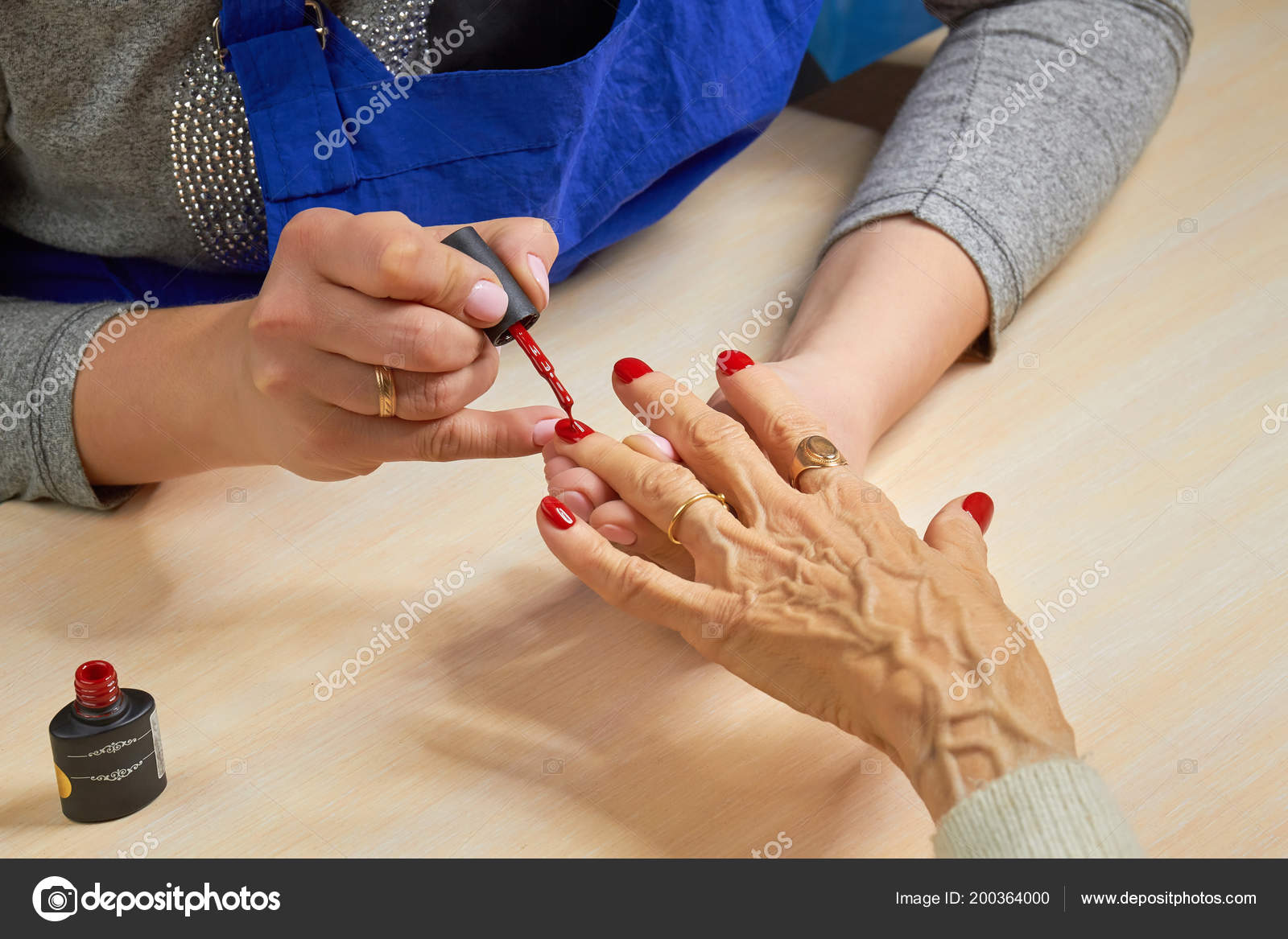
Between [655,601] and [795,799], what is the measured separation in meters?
0.16

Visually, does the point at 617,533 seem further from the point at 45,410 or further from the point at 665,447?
the point at 45,410

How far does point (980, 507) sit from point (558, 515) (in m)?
0.32

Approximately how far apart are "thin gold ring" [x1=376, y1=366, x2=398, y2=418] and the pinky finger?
0.42 ft

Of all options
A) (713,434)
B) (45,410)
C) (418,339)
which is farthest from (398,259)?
(45,410)

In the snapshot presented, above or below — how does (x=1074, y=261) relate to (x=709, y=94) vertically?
below

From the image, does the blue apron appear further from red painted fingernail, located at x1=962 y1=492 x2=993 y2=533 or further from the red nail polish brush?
red painted fingernail, located at x1=962 y1=492 x2=993 y2=533

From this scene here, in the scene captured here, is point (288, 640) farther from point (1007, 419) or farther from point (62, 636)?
point (1007, 419)

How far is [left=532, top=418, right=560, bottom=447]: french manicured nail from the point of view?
90 cm

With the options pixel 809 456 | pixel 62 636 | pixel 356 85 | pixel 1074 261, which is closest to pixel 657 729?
pixel 809 456

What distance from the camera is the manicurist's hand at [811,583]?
0.71m

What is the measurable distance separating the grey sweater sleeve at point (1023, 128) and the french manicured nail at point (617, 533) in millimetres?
444

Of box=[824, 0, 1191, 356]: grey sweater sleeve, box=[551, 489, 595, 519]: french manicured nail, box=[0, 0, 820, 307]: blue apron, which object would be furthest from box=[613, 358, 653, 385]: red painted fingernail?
box=[824, 0, 1191, 356]: grey sweater sleeve

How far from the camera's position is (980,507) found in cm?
87

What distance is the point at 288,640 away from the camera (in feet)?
2.80
